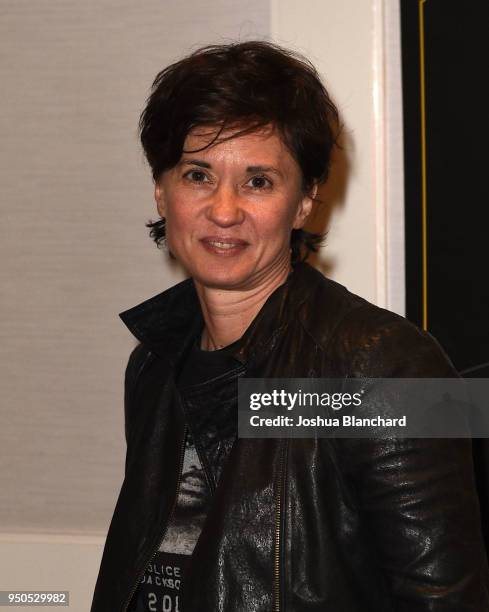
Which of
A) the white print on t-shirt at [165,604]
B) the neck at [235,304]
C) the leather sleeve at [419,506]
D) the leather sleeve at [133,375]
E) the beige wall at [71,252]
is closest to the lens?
the leather sleeve at [419,506]

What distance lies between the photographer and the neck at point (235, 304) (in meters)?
1.37

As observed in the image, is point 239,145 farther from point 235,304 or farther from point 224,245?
point 235,304

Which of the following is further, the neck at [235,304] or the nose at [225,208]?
the neck at [235,304]

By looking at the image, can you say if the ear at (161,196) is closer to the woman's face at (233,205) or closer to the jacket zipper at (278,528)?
the woman's face at (233,205)

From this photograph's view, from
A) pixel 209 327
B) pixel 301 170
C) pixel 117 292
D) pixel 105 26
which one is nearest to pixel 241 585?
pixel 209 327

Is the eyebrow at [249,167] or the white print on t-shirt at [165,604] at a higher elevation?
the eyebrow at [249,167]

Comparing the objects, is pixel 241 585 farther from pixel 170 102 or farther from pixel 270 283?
pixel 170 102

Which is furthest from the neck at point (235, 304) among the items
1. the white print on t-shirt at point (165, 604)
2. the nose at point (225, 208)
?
the white print on t-shirt at point (165, 604)

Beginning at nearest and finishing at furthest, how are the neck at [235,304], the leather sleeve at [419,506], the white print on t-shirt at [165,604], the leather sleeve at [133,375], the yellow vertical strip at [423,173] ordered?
1. the leather sleeve at [419,506]
2. the white print on t-shirt at [165,604]
3. the neck at [235,304]
4. the leather sleeve at [133,375]
5. the yellow vertical strip at [423,173]

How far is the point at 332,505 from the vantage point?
1.14 meters

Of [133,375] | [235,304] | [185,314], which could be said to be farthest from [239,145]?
[133,375]

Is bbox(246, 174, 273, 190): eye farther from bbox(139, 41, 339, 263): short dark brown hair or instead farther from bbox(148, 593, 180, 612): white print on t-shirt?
bbox(148, 593, 180, 612): white print on t-shirt

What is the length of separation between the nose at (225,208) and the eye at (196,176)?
39mm

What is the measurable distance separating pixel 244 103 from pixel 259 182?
12 cm
